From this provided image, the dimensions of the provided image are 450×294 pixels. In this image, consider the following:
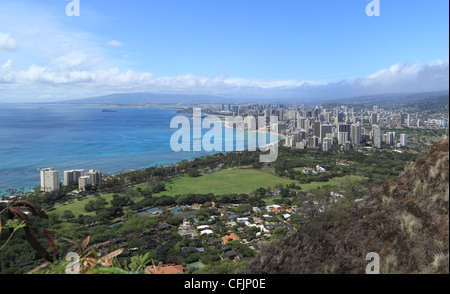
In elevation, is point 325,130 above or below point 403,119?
below

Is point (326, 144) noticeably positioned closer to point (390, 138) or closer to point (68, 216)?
point (390, 138)

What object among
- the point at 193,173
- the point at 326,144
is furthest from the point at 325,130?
the point at 193,173

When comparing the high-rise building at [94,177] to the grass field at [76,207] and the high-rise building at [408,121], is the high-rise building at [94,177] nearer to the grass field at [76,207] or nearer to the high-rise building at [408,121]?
the grass field at [76,207]

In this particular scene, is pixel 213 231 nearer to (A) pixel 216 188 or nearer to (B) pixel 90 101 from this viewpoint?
(A) pixel 216 188

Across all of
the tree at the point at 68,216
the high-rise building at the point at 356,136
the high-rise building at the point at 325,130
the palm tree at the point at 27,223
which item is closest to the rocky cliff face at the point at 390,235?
the palm tree at the point at 27,223

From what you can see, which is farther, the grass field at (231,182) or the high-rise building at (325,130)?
the high-rise building at (325,130)

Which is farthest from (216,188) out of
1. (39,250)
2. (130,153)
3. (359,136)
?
(359,136)

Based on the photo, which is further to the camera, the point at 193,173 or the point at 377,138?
the point at 377,138

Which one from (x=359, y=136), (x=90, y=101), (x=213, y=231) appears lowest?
(x=213, y=231)
